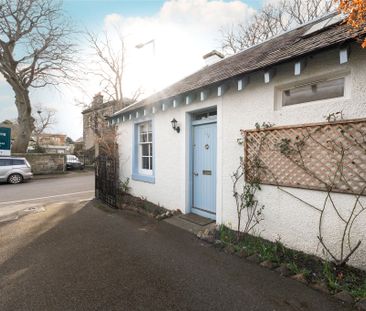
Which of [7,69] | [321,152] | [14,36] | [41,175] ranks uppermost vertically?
[14,36]

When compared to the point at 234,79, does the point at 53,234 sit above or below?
below

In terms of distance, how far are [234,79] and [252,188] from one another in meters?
2.28

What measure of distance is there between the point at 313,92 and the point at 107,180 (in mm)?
6701

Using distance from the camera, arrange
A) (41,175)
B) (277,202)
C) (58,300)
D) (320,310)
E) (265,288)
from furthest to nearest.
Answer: (41,175), (277,202), (265,288), (58,300), (320,310)

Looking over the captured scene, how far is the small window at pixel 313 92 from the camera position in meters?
3.46

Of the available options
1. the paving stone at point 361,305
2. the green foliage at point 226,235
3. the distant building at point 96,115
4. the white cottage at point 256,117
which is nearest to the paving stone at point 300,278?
the paving stone at point 361,305

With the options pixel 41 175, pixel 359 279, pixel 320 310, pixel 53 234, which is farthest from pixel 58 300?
pixel 41 175

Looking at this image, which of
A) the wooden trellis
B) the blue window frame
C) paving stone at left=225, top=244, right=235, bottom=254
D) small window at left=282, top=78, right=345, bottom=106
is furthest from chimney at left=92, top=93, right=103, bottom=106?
paving stone at left=225, top=244, right=235, bottom=254

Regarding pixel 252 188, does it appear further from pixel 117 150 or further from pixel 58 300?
pixel 117 150

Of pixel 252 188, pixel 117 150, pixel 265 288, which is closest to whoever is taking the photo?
pixel 265 288

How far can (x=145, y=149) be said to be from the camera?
7.99 meters

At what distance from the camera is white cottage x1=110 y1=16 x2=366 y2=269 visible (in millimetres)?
3318

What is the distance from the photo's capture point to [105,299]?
9.04 feet

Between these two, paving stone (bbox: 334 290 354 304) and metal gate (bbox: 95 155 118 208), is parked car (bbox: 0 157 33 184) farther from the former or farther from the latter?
paving stone (bbox: 334 290 354 304)
